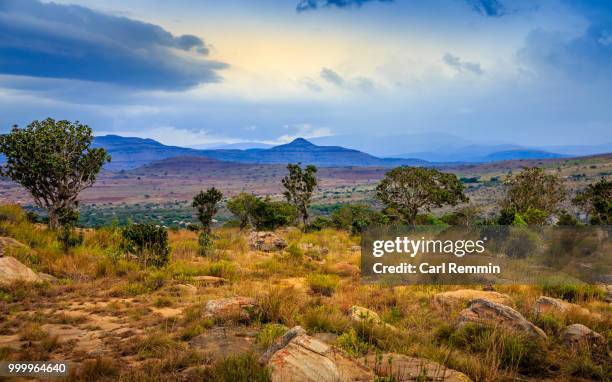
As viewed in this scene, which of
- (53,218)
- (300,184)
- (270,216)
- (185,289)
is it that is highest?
(300,184)

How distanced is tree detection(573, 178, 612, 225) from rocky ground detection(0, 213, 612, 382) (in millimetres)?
16891

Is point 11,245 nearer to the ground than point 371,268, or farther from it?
farther from it

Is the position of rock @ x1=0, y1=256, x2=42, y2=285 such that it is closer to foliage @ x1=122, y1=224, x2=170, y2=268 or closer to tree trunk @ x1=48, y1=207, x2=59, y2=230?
foliage @ x1=122, y1=224, x2=170, y2=268

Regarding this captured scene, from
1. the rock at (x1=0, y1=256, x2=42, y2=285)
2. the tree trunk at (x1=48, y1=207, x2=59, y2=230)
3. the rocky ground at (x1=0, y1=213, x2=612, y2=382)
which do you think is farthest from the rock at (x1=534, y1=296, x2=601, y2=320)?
the tree trunk at (x1=48, y1=207, x2=59, y2=230)

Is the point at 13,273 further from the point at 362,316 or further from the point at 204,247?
the point at 362,316

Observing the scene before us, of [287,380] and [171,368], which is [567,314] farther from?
[171,368]

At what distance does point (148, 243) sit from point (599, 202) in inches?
1050

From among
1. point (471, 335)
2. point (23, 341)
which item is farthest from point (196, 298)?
point (471, 335)

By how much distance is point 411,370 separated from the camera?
5645 mm

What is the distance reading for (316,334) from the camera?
295 inches

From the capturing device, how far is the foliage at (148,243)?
13.4 metres

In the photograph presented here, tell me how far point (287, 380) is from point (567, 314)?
21.7 ft

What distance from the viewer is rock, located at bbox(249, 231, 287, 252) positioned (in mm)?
19219

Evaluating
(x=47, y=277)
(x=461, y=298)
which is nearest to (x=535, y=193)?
(x=461, y=298)
